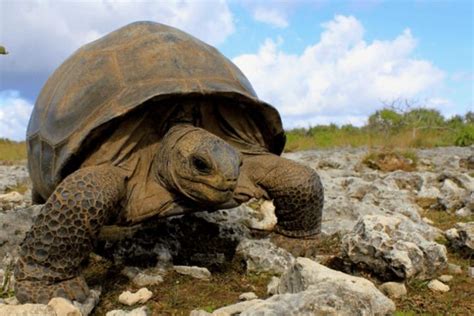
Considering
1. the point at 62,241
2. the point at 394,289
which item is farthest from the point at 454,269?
the point at 62,241

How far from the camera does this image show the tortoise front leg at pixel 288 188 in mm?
3609

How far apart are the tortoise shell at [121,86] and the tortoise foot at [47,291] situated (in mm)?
799

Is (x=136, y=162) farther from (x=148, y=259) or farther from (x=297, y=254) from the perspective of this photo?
(x=297, y=254)

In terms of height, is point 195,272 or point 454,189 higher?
point 454,189

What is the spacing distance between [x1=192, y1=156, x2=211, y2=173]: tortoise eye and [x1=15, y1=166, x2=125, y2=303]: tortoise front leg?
0.50 m

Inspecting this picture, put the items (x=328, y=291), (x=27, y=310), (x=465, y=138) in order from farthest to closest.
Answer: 1. (x=465, y=138)
2. (x=27, y=310)
3. (x=328, y=291)

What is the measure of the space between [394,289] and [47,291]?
5.79 feet

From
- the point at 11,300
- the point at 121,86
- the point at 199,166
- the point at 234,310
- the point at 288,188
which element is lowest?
the point at 11,300

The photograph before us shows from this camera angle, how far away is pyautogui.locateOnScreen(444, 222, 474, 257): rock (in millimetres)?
3801

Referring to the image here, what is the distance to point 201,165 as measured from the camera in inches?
119

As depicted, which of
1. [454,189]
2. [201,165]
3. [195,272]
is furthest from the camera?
[454,189]

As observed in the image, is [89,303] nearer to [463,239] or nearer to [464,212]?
[463,239]

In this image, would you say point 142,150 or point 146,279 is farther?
point 142,150

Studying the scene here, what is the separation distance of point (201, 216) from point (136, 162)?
1.01 m
